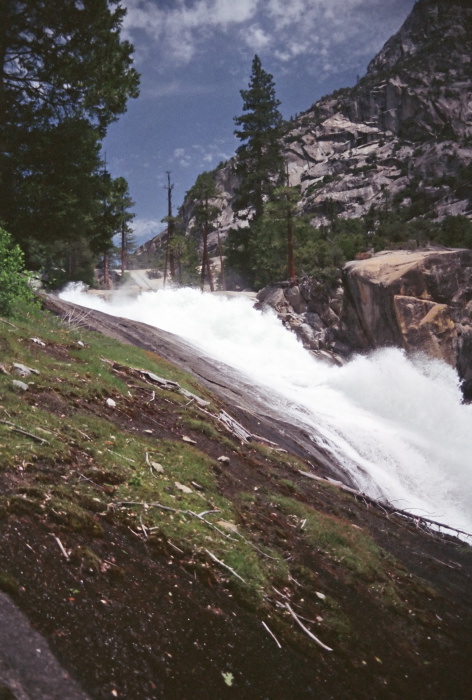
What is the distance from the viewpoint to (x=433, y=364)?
28.0 meters

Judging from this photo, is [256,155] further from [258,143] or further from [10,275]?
[10,275]

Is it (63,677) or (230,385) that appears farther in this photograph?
(230,385)

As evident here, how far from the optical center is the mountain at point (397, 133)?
97000mm

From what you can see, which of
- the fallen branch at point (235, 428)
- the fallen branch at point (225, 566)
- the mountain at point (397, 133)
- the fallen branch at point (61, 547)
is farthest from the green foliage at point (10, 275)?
the mountain at point (397, 133)

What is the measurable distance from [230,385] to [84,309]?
824 centimetres

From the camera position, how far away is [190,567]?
15.3ft

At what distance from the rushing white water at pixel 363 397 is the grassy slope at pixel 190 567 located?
569 cm

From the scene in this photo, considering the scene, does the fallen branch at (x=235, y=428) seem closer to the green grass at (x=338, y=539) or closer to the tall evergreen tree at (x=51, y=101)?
the green grass at (x=338, y=539)

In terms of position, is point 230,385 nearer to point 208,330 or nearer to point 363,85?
point 208,330

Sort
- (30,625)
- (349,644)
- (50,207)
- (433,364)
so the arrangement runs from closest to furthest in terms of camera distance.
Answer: (30,625) < (349,644) < (50,207) < (433,364)

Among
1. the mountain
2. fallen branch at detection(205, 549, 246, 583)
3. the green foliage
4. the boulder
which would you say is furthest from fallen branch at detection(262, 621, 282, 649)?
the mountain

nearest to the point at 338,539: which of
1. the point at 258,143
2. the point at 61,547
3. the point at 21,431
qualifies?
the point at 61,547

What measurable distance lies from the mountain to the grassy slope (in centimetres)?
8005

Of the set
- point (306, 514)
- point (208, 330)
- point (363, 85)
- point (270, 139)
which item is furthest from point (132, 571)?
point (363, 85)
